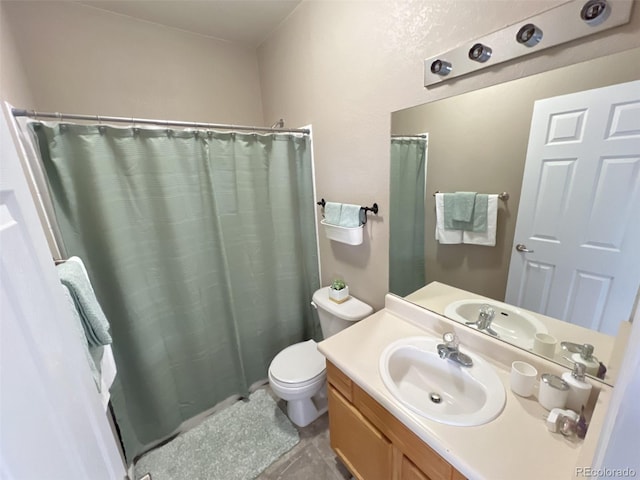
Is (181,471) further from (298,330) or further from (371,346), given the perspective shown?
(371,346)

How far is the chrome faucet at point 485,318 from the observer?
109 cm

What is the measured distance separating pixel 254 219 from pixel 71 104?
118 centimetres

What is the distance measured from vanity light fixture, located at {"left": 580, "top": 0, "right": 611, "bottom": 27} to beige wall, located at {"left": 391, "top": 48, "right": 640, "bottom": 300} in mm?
100

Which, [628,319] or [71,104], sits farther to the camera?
[71,104]

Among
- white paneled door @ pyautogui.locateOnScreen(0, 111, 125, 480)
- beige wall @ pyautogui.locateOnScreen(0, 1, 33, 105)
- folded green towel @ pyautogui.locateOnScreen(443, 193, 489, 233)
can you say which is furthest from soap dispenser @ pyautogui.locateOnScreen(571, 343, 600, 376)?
beige wall @ pyautogui.locateOnScreen(0, 1, 33, 105)

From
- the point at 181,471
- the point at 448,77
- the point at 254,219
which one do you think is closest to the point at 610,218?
the point at 448,77

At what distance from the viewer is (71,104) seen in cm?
146

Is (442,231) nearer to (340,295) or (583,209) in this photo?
(583,209)

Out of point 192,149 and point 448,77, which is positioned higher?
point 448,77

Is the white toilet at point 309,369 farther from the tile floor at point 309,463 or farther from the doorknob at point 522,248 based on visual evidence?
the doorknob at point 522,248

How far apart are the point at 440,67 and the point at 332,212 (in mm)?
889

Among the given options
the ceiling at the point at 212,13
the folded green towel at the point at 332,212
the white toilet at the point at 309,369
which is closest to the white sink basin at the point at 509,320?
the white toilet at the point at 309,369

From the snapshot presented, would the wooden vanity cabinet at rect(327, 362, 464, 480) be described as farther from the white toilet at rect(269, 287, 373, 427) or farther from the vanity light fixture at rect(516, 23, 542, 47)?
the vanity light fixture at rect(516, 23, 542, 47)

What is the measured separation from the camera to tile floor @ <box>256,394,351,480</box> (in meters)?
1.37
